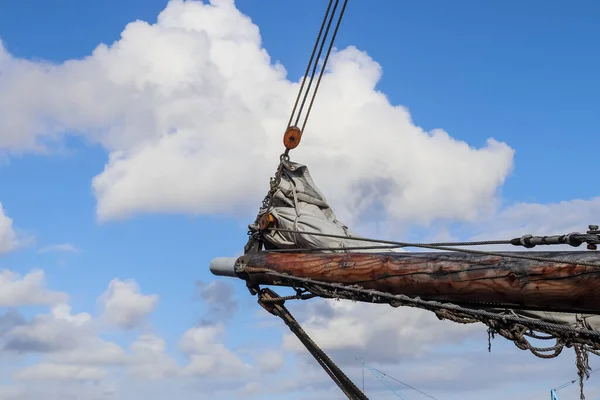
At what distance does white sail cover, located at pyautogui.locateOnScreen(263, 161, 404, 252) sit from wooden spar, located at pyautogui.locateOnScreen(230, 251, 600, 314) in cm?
30

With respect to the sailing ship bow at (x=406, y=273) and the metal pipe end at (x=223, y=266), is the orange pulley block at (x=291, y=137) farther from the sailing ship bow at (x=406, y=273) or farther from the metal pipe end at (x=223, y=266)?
the metal pipe end at (x=223, y=266)

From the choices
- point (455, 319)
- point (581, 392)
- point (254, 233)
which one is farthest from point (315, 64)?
point (581, 392)

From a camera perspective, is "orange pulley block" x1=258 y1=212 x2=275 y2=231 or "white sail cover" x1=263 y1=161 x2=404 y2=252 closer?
"white sail cover" x1=263 y1=161 x2=404 y2=252

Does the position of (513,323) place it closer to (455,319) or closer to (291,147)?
(455,319)

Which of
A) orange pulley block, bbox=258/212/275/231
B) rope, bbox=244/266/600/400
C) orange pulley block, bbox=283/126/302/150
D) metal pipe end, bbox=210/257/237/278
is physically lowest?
rope, bbox=244/266/600/400

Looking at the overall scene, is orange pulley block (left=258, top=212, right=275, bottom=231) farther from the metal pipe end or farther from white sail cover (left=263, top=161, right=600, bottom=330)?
the metal pipe end

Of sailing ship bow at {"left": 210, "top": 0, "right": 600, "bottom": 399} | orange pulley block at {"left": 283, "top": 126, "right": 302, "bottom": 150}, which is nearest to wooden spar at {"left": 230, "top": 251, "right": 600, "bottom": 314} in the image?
sailing ship bow at {"left": 210, "top": 0, "right": 600, "bottom": 399}

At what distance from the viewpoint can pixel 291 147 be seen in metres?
13.4

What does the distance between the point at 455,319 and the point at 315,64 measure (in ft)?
18.0

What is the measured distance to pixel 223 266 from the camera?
1289 cm

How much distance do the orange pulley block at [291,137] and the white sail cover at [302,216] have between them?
320mm

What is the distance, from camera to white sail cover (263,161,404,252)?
1195 centimetres

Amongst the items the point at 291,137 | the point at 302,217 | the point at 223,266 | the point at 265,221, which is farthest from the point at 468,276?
the point at 291,137

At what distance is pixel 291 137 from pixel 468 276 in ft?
15.0
